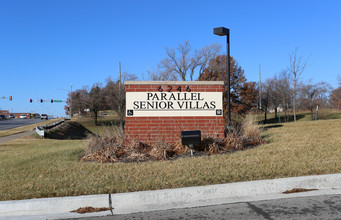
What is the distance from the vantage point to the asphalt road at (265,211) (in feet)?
13.2

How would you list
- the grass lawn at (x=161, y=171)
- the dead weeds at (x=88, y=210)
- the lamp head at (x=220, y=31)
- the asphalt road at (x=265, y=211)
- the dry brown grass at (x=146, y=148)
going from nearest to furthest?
the asphalt road at (x=265, y=211) → the dead weeds at (x=88, y=210) → the grass lawn at (x=161, y=171) → the dry brown grass at (x=146, y=148) → the lamp head at (x=220, y=31)

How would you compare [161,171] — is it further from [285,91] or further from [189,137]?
[285,91]

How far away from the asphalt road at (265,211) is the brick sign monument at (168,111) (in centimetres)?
450

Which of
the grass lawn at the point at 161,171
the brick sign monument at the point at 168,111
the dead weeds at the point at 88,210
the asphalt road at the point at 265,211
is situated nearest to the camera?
the asphalt road at the point at 265,211

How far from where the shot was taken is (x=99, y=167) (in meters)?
6.87

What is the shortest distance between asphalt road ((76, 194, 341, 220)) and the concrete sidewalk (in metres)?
0.17

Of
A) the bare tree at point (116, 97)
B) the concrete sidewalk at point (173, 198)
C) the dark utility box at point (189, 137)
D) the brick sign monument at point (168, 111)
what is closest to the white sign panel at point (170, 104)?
the brick sign monument at point (168, 111)

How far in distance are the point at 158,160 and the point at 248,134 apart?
3.57m

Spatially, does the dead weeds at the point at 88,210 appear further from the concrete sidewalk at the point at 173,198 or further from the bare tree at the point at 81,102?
the bare tree at the point at 81,102

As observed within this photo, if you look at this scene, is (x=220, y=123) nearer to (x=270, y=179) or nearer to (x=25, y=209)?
(x=270, y=179)

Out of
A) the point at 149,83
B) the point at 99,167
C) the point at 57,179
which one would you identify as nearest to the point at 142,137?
the point at 149,83

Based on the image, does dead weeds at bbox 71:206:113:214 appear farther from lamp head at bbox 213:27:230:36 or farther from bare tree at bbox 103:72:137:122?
bare tree at bbox 103:72:137:122

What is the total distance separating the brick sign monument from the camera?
895 centimetres

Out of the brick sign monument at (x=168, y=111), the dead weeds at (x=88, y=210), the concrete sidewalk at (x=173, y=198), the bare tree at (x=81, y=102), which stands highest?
the bare tree at (x=81, y=102)
